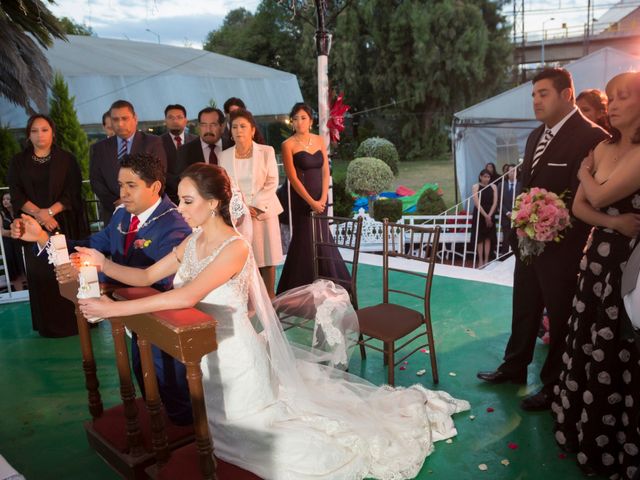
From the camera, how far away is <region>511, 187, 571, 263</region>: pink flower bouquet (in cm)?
290

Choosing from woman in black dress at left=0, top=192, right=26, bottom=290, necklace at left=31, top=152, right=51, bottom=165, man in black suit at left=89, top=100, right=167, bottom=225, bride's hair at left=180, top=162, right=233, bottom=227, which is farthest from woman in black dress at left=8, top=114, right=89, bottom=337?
woman in black dress at left=0, top=192, right=26, bottom=290

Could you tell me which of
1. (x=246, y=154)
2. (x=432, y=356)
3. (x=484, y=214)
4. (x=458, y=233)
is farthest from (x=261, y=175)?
(x=458, y=233)

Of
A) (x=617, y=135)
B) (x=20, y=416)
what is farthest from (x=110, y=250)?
(x=617, y=135)

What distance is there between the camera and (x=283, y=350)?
2.87 meters

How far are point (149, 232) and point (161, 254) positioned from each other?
132mm

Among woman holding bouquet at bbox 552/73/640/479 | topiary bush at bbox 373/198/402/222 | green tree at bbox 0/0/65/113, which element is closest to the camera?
woman holding bouquet at bbox 552/73/640/479

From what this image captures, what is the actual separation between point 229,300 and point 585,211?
1.69 m

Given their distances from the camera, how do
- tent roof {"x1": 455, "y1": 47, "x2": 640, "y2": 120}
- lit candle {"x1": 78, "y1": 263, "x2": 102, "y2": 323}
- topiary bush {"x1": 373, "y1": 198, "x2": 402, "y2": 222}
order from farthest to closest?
topiary bush {"x1": 373, "y1": 198, "x2": 402, "y2": 222}, tent roof {"x1": 455, "y1": 47, "x2": 640, "y2": 120}, lit candle {"x1": 78, "y1": 263, "x2": 102, "y2": 323}

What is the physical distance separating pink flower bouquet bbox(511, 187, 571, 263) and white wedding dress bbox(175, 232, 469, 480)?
45.6 inches

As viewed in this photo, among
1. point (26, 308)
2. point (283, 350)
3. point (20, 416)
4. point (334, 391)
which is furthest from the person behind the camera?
point (26, 308)

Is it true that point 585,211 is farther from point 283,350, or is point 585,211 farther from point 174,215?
point 174,215

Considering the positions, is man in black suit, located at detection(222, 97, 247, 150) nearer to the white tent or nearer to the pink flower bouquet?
the pink flower bouquet

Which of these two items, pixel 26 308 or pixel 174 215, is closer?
pixel 174 215

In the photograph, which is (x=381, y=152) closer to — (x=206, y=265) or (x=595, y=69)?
(x=595, y=69)
